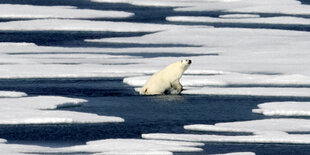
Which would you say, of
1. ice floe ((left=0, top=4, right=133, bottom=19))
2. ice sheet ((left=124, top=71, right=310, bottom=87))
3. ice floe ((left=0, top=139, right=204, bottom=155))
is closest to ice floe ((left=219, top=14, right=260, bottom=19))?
ice floe ((left=0, top=4, right=133, bottom=19))

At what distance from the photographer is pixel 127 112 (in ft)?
38.3

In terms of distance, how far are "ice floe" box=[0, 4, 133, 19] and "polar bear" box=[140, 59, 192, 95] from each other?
10202 mm

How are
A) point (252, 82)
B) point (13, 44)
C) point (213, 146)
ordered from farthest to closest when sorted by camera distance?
point (13, 44)
point (252, 82)
point (213, 146)

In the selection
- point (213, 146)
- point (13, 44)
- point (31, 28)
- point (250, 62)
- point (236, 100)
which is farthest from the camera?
point (31, 28)

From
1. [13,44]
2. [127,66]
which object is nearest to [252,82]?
[127,66]

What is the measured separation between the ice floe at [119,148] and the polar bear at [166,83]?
306 centimetres

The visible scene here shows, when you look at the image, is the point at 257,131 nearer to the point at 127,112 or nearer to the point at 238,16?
the point at 127,112

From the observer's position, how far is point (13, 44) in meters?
18.3

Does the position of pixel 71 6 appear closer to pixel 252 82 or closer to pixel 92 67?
pixel 92 67

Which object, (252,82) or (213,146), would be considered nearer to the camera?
(213,146)

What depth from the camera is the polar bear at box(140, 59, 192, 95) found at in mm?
12875

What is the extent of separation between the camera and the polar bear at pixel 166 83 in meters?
12.9

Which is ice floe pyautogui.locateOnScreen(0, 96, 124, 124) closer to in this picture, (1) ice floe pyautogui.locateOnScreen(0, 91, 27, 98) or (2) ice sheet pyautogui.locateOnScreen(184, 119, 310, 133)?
(1) ice floe pyautogui.locateOnScreen(0, 91, 27, 98)

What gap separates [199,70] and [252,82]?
1.20 metres
